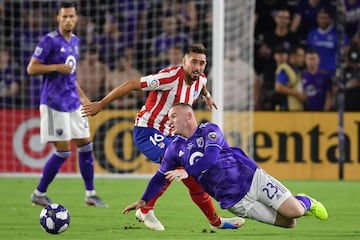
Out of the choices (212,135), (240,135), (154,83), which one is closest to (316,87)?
(240,135)

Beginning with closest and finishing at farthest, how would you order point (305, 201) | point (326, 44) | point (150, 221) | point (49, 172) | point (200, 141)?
point (200, 141)
point (305, 201)
point (150, 221)
point (49, 172)
point (326, 44)

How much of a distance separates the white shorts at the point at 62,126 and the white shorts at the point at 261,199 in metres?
3.83

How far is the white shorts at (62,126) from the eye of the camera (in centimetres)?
1173

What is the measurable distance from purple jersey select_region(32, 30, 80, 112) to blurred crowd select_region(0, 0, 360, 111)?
4.92 m

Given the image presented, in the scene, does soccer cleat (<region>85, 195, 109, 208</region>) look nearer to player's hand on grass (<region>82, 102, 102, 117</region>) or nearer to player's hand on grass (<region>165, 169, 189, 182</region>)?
player's hand on grass (<region>82, 102, 102, 117</region>)

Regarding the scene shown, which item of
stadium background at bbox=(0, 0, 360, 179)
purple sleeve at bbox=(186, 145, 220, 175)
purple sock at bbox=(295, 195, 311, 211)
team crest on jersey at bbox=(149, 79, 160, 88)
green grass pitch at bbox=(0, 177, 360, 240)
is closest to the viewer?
purple sleeve at bbox=(186, 145, 220, 175)

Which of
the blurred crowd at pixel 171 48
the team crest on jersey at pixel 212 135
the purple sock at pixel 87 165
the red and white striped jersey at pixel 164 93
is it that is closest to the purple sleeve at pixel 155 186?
the team crest on jersey at pixel 212 135

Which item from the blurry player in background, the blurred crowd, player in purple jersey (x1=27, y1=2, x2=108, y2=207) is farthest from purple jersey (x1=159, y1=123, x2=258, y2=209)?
the blurred crowd

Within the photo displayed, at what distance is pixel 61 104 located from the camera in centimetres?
1174

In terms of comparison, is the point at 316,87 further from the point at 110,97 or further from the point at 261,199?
the point at 261,199

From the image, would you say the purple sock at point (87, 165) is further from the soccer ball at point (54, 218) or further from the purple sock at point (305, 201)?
the purple sock at point (305, 201)

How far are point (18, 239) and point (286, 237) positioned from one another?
7.17 ft

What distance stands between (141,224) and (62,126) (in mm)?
2271

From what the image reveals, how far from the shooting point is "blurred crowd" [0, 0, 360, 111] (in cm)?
1689
